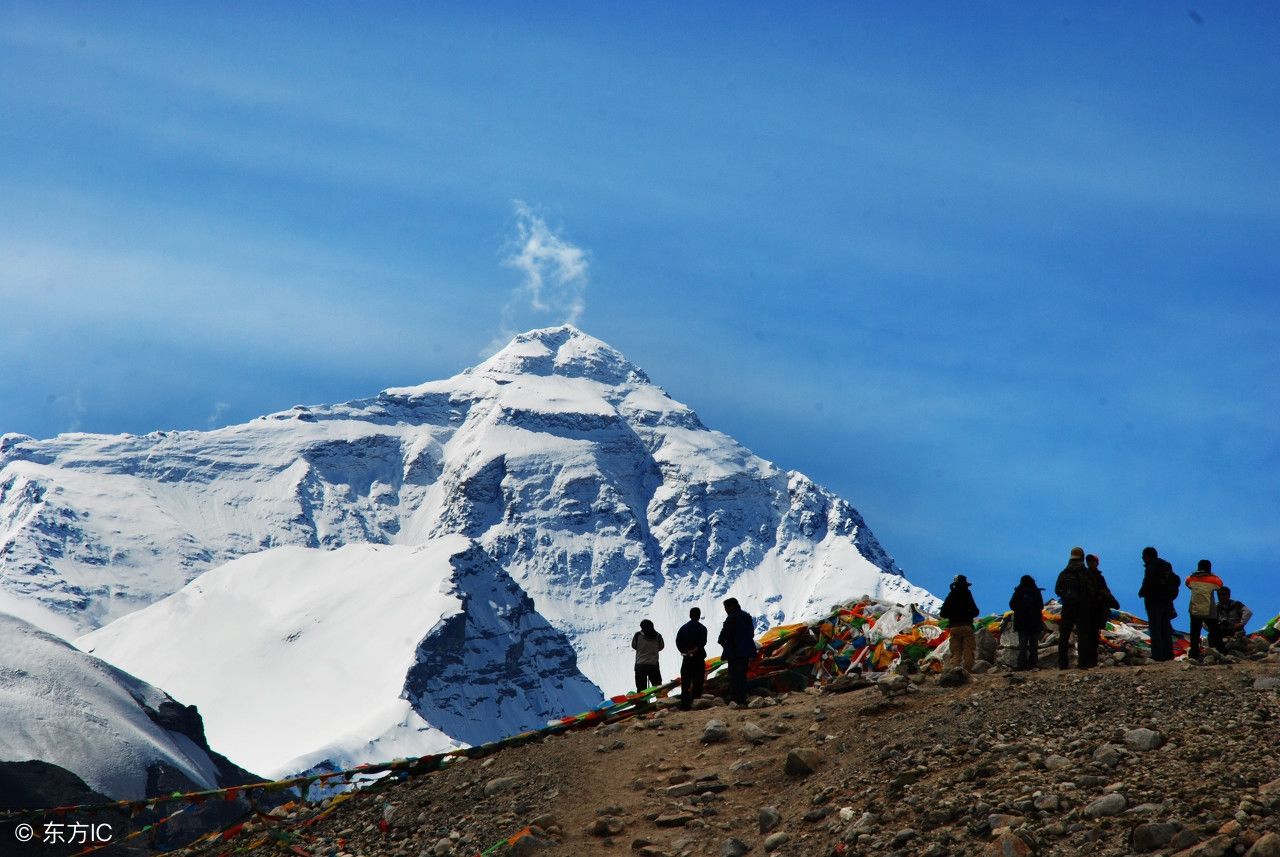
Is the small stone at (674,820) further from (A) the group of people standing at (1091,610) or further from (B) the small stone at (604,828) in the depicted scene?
(A) the group of people standing at (1091,610)

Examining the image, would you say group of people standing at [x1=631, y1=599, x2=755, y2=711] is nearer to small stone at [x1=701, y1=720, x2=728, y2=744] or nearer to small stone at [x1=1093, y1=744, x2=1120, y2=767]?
small stone at [x1=701, y1=720, x2=728, y2=744]

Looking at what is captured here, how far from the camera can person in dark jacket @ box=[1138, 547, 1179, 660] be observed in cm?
2544

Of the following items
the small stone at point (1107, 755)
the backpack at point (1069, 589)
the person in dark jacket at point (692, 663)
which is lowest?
the small stone at point (1107, 755)

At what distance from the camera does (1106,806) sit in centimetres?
1762

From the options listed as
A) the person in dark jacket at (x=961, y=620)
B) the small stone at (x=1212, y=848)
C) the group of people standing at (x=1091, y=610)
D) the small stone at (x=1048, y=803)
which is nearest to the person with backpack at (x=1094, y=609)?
the group of people standing at (x=1091, y=610)

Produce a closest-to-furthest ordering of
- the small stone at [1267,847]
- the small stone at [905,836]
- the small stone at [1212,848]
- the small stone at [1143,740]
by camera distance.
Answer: the small stone at [1267,847] < the small stone at [1212,848] < the small stone at [905,836] < the small stone at [1143,740]

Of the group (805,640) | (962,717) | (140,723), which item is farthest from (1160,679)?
(140,723)

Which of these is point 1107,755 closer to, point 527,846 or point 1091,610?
point 1091,610

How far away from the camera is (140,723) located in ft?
261

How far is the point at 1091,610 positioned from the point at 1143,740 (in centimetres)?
532

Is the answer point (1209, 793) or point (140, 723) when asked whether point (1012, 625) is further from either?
point (140, 723)

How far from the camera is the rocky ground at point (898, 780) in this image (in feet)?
57.8

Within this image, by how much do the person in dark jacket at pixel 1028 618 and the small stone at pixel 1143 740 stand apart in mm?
5216

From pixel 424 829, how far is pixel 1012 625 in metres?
10.6
